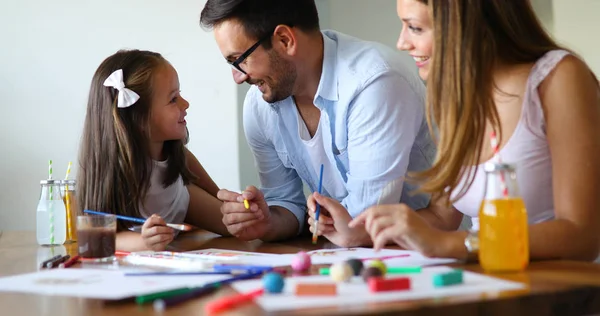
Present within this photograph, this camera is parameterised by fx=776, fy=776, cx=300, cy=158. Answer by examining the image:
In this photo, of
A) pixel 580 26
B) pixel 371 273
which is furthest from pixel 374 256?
pixel 580 26

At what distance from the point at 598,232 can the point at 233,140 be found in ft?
9.77

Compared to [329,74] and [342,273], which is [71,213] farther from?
[342,273]

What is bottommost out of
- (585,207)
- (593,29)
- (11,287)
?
(11,287)

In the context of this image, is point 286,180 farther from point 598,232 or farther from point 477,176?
point 598,232

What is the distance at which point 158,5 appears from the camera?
4.12 metres

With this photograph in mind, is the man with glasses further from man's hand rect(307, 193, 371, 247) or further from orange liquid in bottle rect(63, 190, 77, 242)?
orange liquid in bottle rect(63, 190, 77, 242)

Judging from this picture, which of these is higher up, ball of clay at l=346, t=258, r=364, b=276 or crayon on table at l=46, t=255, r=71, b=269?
ball of clay at l=346, t=258, r=364, b=276

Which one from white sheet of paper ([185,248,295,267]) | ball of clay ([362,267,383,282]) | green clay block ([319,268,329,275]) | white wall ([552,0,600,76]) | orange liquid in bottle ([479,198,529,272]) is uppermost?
white wall ([552,0,600,76])

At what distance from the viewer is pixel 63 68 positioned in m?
4.02

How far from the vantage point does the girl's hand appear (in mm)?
1771

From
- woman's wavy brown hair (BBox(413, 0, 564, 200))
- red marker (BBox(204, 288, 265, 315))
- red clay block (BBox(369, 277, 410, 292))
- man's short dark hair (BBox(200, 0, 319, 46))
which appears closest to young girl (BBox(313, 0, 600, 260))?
woman's wavy brown hair (BBox(413, 0, 564, 200))

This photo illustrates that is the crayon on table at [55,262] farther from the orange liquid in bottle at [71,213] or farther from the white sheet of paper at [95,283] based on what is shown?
the orange liquid in bottle at [71,213]

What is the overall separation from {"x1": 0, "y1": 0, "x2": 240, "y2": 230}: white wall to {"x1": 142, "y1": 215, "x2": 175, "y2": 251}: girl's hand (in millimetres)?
2321

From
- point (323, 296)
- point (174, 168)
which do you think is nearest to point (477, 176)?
point (323, 296)
